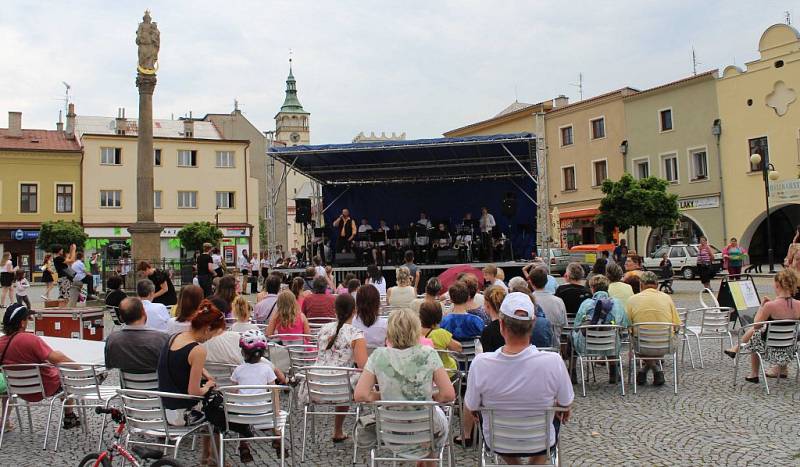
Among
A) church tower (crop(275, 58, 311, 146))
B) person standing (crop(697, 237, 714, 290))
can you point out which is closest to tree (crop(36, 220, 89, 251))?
person standing (crop(697, 237, 714, 290))

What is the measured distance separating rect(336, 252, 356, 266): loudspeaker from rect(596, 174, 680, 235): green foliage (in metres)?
13.8

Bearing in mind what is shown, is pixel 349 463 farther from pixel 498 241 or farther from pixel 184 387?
pixel 498 241

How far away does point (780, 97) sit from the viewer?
28250mm

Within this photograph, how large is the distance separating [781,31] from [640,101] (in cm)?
732

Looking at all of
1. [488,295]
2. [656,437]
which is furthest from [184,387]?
[656,437]

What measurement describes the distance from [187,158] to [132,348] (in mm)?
43450

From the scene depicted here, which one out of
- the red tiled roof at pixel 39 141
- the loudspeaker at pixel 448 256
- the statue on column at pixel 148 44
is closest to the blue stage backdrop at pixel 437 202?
the loudspeaker at pixel 448 256

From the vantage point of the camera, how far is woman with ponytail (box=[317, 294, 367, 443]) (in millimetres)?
5230

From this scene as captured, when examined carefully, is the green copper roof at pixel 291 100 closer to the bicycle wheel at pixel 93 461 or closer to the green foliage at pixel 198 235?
the green foliage at pixel 198 235

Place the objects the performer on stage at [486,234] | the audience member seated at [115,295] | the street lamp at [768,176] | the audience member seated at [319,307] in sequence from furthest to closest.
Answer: the street lamp at [768,176] < the performer on stage at [486,234] < the audience member seated at [115,295] < the audience member seated at [319,307]

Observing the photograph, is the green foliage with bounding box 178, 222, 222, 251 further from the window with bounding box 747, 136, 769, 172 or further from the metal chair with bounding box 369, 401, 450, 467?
the metal chair with bounding box 369, 401, 450, 467

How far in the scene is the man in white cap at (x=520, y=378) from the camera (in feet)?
11.8

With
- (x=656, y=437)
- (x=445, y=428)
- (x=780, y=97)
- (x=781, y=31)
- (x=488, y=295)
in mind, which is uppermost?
(x=781, y=31)

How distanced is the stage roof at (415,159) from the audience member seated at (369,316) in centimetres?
1111
